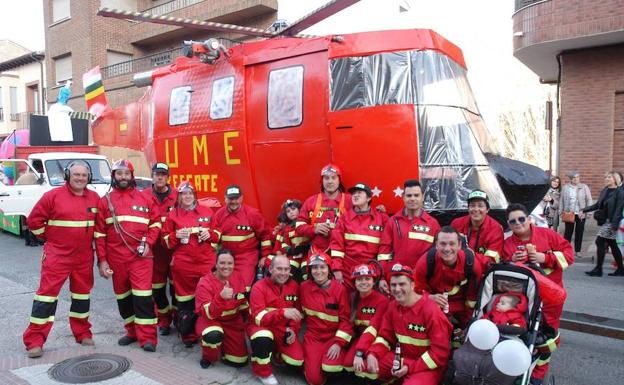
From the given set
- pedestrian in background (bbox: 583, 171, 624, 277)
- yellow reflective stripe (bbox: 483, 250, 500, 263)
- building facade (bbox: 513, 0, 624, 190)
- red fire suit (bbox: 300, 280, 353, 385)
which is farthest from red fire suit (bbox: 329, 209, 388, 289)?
building facade (bbox: 513, 0, 624, 190)

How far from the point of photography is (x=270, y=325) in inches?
175

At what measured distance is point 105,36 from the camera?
2291 cm

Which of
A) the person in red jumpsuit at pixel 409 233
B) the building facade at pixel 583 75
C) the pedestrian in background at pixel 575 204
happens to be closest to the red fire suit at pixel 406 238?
the person in red jumpsuit at pixel 409 233

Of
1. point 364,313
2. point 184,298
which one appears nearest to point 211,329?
point 184,298

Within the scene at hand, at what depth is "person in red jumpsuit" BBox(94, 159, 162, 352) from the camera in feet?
16.2

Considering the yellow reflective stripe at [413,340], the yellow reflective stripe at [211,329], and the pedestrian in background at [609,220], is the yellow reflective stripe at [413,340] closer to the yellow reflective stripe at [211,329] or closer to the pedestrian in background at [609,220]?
the yellow reflective stripe at [211,329]

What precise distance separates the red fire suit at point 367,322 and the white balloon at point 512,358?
3.43 ft

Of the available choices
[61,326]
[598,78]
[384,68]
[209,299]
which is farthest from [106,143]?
[598,78]

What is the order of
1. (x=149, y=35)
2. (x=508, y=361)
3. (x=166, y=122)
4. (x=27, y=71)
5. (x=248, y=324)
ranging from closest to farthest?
1. (x=508, y=361)
2. (x=248, y=324)
3. (x=166, y=122)
4. (x=149, y=35)
5. (x=27, y=71)

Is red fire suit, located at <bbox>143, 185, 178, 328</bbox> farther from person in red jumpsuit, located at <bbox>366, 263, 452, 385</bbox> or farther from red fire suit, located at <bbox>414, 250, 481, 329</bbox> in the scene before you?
red fire suit, located at <bbox>414, 250, 481, 329</bbox>

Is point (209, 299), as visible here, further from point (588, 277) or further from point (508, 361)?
point (588, 277)

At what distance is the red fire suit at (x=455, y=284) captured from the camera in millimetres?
4066

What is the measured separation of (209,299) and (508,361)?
2.61 m

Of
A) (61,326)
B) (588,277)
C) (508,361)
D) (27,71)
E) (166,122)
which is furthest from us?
(27,71)
